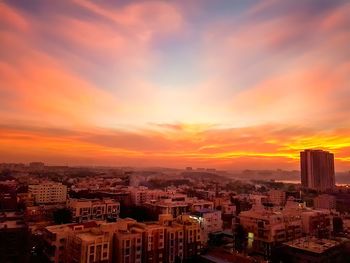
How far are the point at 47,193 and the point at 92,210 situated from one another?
840 centimetres

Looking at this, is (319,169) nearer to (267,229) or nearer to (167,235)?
(267,229)

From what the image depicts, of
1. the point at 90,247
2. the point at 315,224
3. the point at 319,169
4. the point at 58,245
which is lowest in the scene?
the point at 58,245

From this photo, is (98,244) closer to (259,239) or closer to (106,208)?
(259,239)

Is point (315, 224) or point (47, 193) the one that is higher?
point (47, 193)

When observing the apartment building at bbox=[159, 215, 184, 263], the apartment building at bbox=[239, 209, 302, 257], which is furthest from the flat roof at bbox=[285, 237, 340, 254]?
the apartment building at bbox=[159, 215, 184, 263]

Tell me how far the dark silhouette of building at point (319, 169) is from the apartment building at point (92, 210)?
2932 centimetres

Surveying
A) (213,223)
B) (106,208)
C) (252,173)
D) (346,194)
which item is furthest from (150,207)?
(252,173)

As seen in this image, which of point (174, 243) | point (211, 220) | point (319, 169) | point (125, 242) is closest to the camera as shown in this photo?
point (125, 242)

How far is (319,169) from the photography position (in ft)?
135

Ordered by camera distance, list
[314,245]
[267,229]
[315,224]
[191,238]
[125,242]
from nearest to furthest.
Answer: [125,242], [314,245], [191,238], [267,229], [315,224]

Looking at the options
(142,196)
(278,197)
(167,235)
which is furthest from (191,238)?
(278,197)

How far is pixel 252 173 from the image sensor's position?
112125mm

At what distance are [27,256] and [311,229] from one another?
42.6 feet

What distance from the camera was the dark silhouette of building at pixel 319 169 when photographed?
40.5 meters
